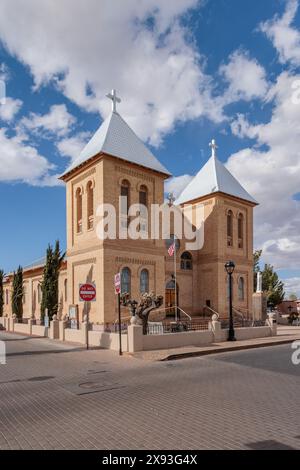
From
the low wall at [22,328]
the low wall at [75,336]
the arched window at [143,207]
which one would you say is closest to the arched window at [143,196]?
the arched window at [143,207]

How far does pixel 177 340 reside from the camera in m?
18.4

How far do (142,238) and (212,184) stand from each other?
10.4 m

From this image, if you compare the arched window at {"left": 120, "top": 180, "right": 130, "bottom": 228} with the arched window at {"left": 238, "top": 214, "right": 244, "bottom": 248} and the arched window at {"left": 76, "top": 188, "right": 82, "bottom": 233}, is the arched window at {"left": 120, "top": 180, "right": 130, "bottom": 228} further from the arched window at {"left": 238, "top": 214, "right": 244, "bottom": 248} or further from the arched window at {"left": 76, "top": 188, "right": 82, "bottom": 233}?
the arched window at {"left": 238, "top": 214, "right": 244, "bottom": 248}

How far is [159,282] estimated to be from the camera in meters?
28.0

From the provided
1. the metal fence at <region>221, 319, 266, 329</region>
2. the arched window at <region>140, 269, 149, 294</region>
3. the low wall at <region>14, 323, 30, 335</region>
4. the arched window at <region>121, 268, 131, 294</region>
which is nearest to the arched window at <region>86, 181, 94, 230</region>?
the arched window at <region>121, 268, 131, 294</region>

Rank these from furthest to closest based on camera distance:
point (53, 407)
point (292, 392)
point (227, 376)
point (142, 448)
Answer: point (227, 376), point (292, 392), point (53, 407), point (142, 448)

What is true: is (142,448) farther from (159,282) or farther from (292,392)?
(159,282)

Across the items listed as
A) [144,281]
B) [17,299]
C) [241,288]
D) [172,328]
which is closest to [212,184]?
[241,288]

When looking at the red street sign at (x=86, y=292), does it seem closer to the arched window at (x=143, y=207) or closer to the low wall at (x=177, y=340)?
the low wall at (x=177, y=340)

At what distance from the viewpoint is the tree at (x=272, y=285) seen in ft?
184

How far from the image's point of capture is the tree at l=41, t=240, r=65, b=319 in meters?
29.8
